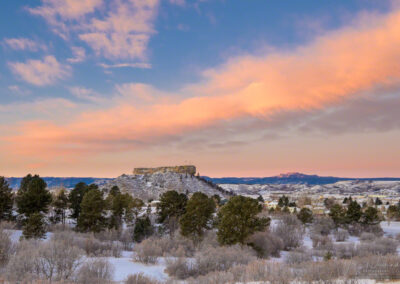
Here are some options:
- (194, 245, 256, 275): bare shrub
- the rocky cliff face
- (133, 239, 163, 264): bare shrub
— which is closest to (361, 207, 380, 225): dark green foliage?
(133, 239, 163, 264): bare shrub

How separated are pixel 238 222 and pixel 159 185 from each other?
339 feet

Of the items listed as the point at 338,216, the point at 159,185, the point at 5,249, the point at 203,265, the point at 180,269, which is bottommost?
the point at 159,185

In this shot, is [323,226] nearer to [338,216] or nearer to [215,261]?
[338,216]

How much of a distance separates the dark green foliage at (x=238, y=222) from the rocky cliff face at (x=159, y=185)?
75920 millimetres

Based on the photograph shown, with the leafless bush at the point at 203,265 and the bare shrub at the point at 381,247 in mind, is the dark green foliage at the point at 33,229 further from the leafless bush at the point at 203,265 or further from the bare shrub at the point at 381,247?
the bare shrub at the point at 381,247

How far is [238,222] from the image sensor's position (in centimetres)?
2745

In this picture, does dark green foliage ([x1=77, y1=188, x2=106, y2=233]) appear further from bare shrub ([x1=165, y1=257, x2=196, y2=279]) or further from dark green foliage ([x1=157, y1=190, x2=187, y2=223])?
bare shrub ([x1=165, y1=257, x2=196, y2=279])

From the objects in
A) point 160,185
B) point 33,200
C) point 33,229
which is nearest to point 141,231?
point 33,200

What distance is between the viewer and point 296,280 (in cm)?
992

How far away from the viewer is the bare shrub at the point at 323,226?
4835 cm

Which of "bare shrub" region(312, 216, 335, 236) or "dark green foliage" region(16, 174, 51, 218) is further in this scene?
"bare shrub" region(312, 216, 335, 236)

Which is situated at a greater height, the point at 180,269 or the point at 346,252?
the point at 180,269

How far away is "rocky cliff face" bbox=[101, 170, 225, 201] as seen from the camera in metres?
113

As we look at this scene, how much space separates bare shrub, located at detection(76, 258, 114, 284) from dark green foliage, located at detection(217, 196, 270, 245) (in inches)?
632
